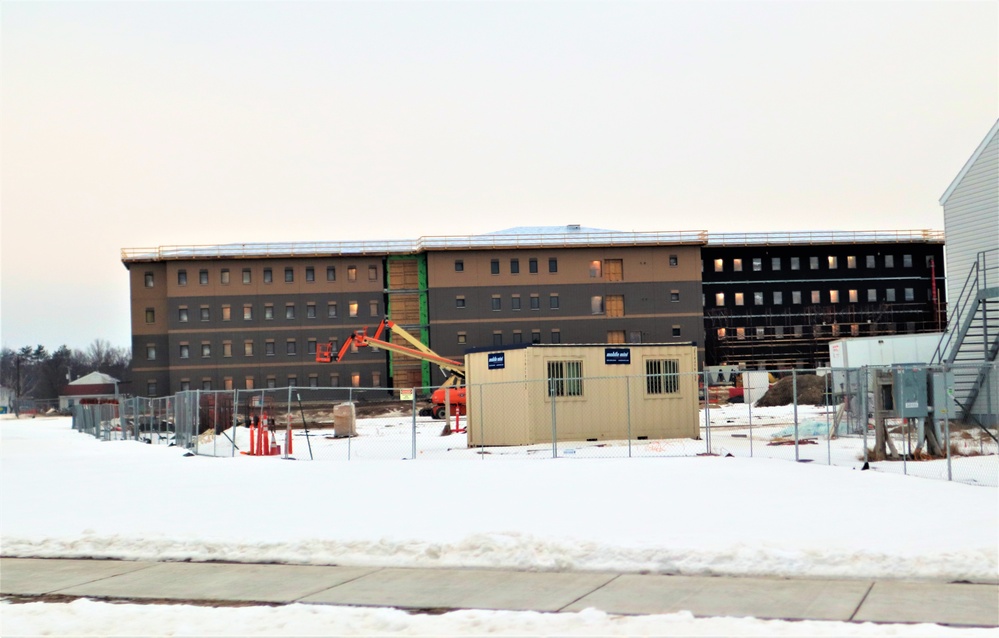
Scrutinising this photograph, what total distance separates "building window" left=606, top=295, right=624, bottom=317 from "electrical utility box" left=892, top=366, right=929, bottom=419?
77.2m

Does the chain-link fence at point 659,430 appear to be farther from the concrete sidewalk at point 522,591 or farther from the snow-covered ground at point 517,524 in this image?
the concrete sidewalk at point 522,591

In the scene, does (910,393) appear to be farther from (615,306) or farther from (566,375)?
(615,306)

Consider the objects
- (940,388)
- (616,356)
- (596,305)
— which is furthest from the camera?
(596,305)

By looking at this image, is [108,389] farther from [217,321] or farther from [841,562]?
[841,562]

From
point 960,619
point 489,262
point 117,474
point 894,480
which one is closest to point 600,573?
point 960,619

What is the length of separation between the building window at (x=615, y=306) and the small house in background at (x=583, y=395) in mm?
65041

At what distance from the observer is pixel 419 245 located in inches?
3952

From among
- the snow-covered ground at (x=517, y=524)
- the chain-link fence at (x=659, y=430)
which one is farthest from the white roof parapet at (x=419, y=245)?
the snow-covered ground at (x=517, y=524)

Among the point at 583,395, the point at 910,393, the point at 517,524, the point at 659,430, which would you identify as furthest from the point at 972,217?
the point at 517,524

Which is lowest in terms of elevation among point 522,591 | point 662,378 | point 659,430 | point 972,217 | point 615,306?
point 522,591

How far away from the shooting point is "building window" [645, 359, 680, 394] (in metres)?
33.9

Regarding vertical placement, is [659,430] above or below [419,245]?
below

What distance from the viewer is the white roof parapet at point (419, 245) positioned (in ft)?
325

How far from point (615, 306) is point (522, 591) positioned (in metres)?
90.0
